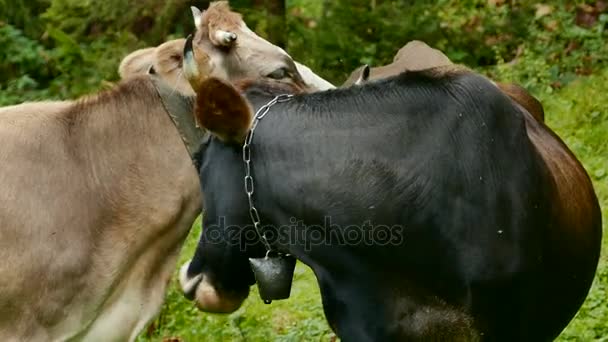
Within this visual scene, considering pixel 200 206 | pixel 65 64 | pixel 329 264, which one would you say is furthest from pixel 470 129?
pixel 65 64

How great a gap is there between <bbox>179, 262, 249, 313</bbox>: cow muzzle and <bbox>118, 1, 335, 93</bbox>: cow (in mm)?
1739

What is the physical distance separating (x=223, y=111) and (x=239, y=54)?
2.30 meters

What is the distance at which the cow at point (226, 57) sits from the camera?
6.92 meters

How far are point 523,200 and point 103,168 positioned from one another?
272 centimetres

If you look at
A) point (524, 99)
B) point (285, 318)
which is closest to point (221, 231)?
point (524, 99)

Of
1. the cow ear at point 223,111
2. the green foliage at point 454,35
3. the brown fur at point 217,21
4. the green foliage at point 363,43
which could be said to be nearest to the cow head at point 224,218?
the cow ear at point 223,111

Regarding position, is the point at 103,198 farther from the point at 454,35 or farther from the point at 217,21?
the point at 454,35

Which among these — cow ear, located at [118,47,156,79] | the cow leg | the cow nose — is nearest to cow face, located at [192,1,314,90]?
cow ear, located at [118,47,156,79]

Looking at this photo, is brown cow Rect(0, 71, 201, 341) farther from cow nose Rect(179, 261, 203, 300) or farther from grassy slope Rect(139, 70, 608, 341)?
grassy slope Rect(139, 70, 608, 341)

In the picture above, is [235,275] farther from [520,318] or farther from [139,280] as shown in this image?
[139,280]

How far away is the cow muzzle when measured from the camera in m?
5.25

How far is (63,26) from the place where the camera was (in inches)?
467

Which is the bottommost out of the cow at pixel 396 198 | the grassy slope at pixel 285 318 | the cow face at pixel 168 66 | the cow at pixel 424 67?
the grassy slope at pixel 285 318

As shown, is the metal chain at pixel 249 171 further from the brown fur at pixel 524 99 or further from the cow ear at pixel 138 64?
the cow ear at pixel 138 64
